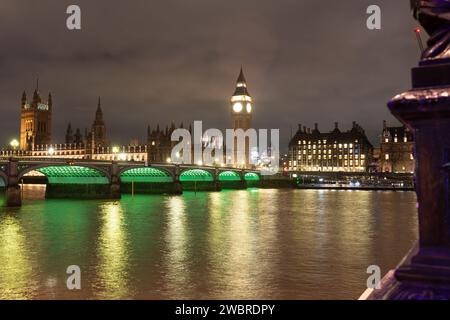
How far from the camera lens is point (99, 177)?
54.3 m

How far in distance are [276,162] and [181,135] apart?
52.6 meters

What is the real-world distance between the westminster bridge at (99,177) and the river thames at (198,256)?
14920 mm

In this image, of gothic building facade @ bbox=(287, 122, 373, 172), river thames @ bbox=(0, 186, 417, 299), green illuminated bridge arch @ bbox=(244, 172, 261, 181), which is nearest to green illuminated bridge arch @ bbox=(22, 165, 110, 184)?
river thames @ bbox=(0, 186, 417, 299)

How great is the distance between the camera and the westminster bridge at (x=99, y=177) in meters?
41.0

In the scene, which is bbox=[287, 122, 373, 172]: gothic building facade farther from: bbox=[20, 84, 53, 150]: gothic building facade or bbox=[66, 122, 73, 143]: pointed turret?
bbox=[20, 84, 53, 150]: gothic building facade

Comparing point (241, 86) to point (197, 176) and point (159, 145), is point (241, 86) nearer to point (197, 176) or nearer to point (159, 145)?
point (159, 145)

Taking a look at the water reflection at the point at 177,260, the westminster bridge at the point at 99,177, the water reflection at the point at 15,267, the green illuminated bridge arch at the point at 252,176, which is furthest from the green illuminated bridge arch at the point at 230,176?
the water reflection at the point at 15,267

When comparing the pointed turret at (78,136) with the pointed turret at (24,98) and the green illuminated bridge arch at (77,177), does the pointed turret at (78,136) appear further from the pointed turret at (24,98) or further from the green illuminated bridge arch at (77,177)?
the green illuminated bridge arch at (77,177)

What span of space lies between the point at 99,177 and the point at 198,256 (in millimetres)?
41357

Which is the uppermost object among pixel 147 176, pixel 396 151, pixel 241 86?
pixel 241 86

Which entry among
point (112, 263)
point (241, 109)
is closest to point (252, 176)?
point (241, 109)

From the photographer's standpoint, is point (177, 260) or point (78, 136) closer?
point (177, 260)

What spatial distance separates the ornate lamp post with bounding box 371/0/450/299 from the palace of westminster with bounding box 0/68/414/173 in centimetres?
10180

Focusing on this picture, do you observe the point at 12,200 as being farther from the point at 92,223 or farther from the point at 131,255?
the point at 131,255
